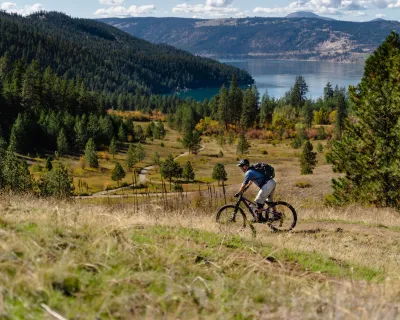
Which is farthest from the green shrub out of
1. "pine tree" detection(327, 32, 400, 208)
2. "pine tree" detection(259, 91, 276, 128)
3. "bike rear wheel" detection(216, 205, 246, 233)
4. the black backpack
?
"pine tree" detection(259, 91, 276, 128)

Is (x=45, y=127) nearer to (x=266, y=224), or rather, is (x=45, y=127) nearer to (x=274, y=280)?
(x=266, y=224)

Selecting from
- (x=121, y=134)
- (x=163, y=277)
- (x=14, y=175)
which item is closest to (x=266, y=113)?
(x=121, y=134)

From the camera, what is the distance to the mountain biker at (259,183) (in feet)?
→ 44.3

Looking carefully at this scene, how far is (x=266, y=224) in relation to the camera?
578 inches

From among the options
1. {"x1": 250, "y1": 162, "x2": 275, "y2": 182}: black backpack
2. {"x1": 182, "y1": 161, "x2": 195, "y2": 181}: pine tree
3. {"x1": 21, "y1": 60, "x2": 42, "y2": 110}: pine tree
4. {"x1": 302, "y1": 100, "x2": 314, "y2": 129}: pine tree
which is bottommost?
{"x1": 182, "y1": 161, "x2": 195, "y2": 181}: pine tree

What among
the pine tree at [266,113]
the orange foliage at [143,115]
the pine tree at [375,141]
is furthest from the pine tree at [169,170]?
the orange foliage at [143,115]

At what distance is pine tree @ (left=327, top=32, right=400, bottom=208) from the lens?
26.2m

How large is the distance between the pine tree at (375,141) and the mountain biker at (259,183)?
13838 millimetres

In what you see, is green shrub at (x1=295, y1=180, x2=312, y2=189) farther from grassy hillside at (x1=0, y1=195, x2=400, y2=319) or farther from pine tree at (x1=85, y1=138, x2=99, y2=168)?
pine tree at (x1=85, y1=138, x2=99, y2=168)

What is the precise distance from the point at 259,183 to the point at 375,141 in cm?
1723

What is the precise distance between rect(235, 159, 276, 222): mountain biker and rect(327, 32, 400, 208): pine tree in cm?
1384

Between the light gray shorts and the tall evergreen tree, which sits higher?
the tall evergreen tree

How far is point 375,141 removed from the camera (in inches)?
1102

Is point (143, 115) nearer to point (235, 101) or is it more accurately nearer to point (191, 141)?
point (235, 101)
